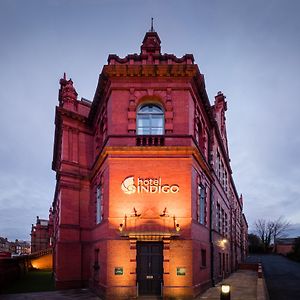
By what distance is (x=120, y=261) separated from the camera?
18.5m

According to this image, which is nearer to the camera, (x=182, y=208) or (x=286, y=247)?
(x=182, y=208)

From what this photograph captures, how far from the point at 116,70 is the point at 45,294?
12.8m

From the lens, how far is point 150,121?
66.6 ft

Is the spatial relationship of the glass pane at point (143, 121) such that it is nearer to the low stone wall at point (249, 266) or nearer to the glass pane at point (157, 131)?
the glass pane at point (157, 131)

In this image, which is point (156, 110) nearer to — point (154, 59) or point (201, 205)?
point (154, 59)

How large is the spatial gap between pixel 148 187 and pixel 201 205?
5058mm

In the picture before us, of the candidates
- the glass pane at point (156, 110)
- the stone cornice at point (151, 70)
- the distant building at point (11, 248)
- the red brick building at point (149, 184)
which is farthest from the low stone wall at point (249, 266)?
the distant building at point (11, 248)

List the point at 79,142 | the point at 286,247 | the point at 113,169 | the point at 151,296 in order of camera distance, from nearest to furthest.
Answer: the point at 151,296 → the point at 113,169 → the point at 79,142 → the point at 286,247

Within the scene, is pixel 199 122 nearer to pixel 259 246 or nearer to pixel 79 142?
pixel 79 142

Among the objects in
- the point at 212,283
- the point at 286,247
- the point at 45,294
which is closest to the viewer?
the point at 45,294

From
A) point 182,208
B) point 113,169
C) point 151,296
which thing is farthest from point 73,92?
point 151,296

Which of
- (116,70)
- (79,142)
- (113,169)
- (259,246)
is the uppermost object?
(116,70)

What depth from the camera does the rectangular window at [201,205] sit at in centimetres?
2200

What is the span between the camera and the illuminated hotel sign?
19.2 m
